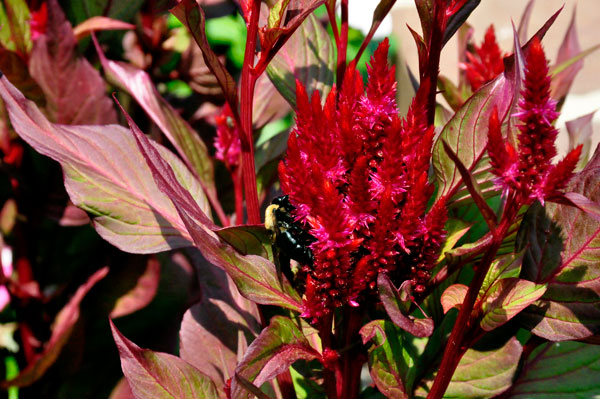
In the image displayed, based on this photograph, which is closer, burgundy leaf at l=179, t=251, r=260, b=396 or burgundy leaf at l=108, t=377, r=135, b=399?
burgundy leaf at l=179, t=251, r=260, b=396

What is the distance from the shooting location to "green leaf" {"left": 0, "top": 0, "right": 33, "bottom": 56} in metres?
0.82

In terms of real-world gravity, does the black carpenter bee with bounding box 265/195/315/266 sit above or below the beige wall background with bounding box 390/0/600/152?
below

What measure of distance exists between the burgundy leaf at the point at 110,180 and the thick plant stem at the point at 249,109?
0.09m

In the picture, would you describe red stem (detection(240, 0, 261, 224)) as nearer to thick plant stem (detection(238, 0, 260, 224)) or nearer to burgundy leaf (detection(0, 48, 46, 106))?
thick plant stem (detection(238, 0, 260, 224))

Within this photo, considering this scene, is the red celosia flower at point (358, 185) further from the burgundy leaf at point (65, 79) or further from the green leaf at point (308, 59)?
the burgundy leaf at point (65, 79)

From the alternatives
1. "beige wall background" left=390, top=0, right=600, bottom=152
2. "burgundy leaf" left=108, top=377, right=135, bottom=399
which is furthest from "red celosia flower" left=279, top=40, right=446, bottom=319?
"beige wall background" left=390, top=0, right=600, bottom=152

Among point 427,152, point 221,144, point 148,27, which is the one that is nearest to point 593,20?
point 148,27

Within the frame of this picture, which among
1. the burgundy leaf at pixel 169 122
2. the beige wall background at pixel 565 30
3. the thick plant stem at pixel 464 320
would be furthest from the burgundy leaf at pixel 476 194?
the beige wall background at pixel 565 30

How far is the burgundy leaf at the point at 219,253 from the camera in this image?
1.47 feet

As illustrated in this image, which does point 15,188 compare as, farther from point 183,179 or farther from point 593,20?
point 593,20

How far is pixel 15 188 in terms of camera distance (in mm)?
883

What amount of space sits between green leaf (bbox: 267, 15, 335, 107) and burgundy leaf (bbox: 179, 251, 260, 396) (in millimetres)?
238

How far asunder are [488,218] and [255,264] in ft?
0.60

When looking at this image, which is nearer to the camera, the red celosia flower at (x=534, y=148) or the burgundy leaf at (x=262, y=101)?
the red celosia flower at (x=534, y=148)
